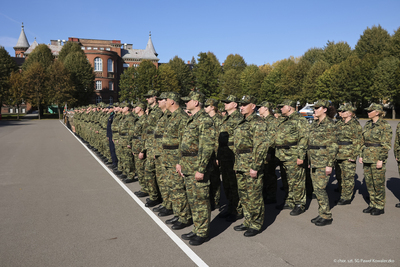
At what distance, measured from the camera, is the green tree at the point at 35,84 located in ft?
173

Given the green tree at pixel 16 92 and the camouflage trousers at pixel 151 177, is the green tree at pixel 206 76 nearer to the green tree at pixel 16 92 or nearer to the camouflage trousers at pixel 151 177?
the green tree at pixel 16 92

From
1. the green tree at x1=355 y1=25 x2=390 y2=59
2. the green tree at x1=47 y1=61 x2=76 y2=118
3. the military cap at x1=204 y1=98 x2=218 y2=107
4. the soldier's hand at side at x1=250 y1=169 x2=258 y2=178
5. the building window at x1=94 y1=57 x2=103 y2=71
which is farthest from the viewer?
the building window at x1=94 y1=57 x2=103 y2=71

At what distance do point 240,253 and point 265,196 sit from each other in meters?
2.95

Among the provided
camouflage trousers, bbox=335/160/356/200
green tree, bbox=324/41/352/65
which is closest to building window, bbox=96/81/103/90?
green tree, bbox=324/41/352/65

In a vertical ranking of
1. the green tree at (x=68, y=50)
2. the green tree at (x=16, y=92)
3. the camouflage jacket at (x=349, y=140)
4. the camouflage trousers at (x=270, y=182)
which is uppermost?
the green tree at (x=68, y=50)

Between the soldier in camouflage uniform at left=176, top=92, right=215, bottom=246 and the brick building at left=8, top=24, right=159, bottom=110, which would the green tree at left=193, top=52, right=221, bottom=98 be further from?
the soldier in camouflage uniform at left=176, top=92, right=215, bottom=246

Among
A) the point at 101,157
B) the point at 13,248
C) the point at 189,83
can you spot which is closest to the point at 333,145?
the point at 13,248

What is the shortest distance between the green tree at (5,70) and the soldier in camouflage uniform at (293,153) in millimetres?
56069

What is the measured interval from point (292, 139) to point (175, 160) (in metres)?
2.51

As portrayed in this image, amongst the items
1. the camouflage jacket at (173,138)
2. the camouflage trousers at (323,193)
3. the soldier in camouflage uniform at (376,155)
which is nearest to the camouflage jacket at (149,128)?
the camouflage jacket at (173,138)

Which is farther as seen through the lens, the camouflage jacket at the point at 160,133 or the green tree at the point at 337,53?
the green tree at the point at 337,53

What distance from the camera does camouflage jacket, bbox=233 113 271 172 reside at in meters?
4.81

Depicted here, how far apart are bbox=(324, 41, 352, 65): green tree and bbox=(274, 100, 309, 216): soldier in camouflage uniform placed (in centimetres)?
6099

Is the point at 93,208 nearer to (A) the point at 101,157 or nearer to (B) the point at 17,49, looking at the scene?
(A) the point at 101,157
